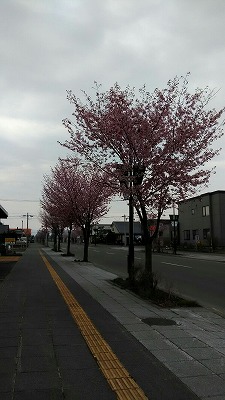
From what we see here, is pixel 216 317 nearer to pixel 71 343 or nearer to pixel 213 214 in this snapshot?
pixel 71 343

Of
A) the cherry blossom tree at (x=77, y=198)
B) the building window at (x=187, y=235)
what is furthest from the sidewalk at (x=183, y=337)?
the building window at (x=187, y=235)

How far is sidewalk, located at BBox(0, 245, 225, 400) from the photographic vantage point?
4383 mm

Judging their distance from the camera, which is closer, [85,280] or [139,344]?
[139,344]

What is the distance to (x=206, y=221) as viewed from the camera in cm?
5194

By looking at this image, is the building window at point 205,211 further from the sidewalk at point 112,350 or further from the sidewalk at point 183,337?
the sidewalk at point 112,350

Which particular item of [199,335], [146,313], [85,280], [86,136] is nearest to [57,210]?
[85,280]

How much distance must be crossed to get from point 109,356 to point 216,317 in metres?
3.94

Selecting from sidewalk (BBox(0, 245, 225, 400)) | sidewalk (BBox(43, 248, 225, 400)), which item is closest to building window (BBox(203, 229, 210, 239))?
sidewalk (BBox(43, 248, 225, 400))

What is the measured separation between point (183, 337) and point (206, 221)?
153ft

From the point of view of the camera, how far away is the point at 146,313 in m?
8.76

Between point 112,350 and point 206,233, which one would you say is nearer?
point 112,350

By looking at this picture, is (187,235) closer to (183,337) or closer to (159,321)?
(159,321)

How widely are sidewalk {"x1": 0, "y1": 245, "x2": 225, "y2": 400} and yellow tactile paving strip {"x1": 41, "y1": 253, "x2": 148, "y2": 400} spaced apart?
0.05m

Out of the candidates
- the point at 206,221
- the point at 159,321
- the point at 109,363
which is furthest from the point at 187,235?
the point at 109,363
